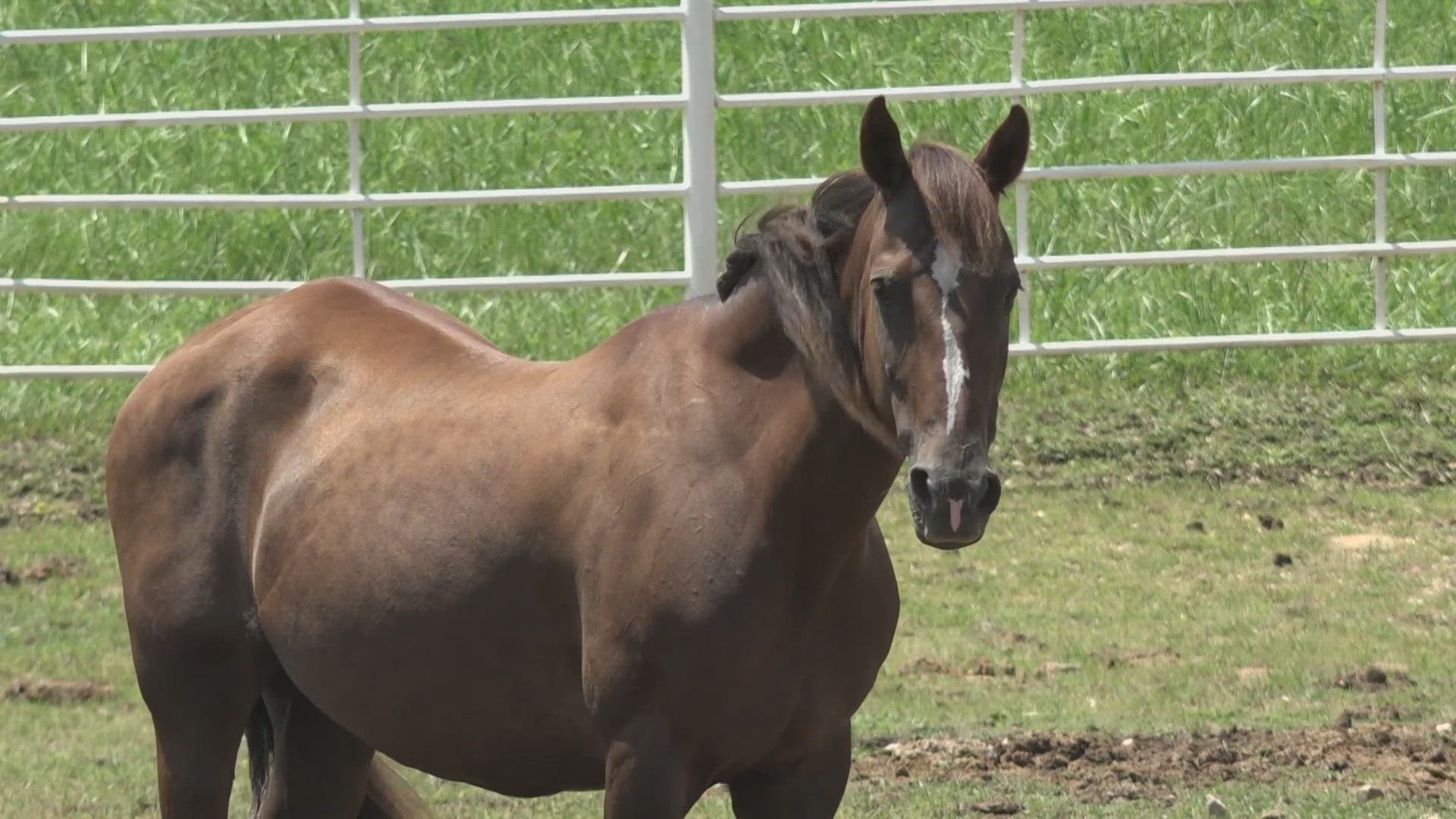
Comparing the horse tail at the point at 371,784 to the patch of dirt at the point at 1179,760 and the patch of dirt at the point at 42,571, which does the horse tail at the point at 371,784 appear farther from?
the patch of dirt at the point at 42,571

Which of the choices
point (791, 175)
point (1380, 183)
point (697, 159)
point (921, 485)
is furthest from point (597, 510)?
point (791, 175)

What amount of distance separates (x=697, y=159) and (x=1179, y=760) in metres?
3.50

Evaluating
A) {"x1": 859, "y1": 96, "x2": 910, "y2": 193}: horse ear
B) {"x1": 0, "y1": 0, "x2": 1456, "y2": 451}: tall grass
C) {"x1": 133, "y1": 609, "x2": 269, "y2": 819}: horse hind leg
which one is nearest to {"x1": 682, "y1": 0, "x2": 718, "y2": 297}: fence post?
{"x1": 0, "y1": 0, "x2": 1456, "y2": 451}: tall grass

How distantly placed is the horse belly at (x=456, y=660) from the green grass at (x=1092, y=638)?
58.4 inches

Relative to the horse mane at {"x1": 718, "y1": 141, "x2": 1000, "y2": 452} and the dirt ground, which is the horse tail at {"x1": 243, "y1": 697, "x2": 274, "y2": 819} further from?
the dirt ground

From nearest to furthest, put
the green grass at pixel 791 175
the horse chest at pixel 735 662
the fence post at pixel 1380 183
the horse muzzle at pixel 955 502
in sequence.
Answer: the horse muzzle at pixel 955 502 → the horse chest at pixel 735 662 → the fence post at pixel 1380 183 → the green grass at pixel 791 175

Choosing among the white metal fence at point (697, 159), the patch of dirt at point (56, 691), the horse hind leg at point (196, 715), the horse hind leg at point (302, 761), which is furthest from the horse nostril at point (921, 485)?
the white metal fence at point (697, 159)

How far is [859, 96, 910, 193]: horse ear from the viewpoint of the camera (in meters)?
3.28

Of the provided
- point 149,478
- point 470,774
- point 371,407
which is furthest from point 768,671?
point 149,478

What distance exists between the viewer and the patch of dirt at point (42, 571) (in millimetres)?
7281

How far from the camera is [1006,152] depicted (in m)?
3.46

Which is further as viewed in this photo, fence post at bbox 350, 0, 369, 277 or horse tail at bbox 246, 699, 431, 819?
fence post at bbox 350, 0, 369, 277

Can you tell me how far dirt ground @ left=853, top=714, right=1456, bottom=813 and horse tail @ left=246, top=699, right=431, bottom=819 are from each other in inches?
55.6

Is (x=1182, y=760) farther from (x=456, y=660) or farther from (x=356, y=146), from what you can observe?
(x=356, y=146)
